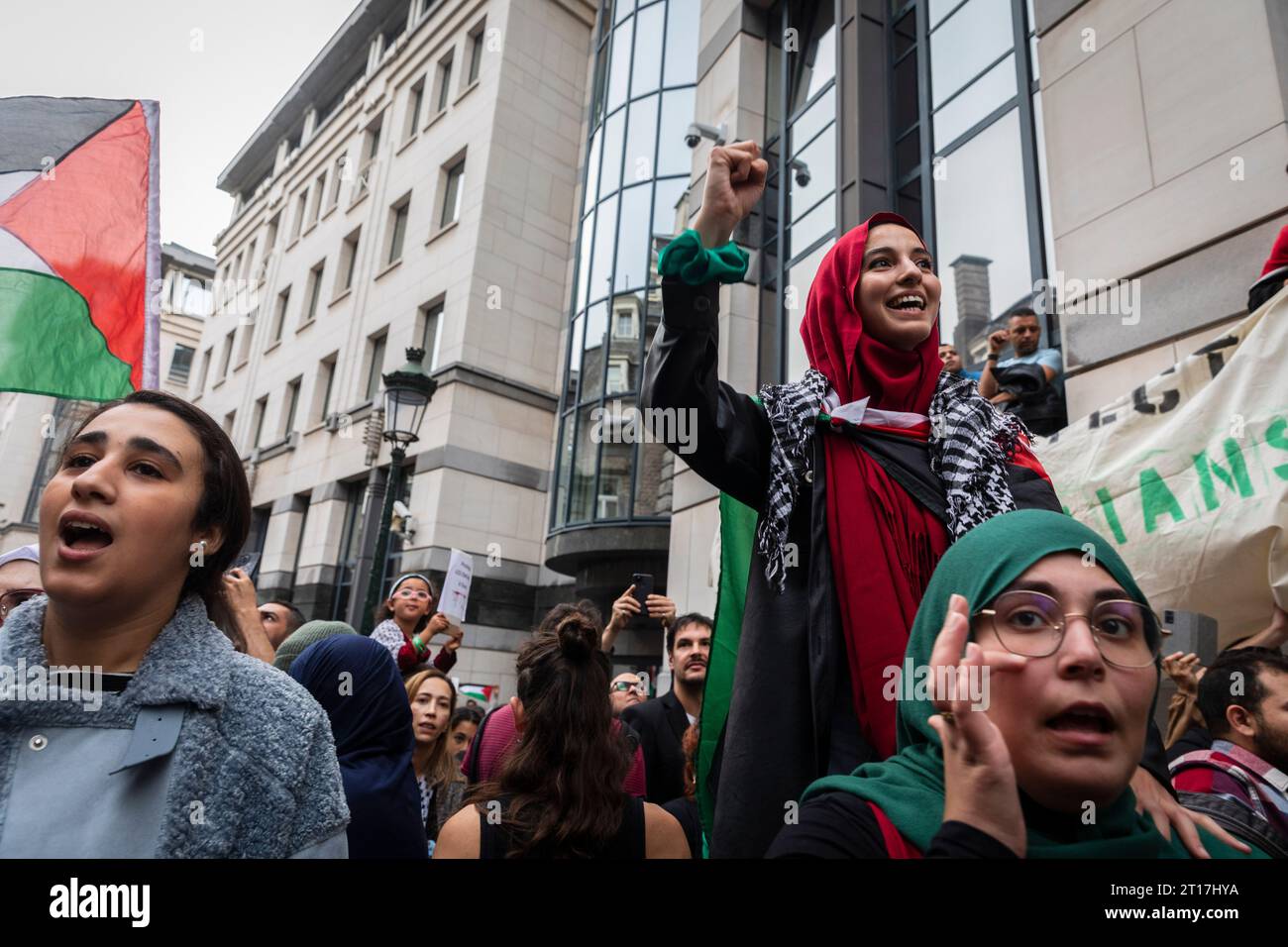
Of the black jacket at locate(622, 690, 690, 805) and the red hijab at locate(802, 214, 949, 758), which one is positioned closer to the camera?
the red hijab at locate(802, 214, 949, 758)

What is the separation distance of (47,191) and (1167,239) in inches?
241

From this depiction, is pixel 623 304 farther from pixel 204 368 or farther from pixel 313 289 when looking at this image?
pixel 204 368

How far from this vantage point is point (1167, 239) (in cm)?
473

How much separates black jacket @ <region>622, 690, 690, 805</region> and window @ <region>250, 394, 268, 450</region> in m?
21.9

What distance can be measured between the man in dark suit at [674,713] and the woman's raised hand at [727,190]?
8.48 feet

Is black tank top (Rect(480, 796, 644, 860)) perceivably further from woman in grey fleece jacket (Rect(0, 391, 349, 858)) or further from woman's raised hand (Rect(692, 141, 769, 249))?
woman's raised hand (Rect(692, 141, 769, 249))

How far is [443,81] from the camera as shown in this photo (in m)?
19.7

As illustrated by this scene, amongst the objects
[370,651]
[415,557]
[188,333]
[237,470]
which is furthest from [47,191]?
[188,333]

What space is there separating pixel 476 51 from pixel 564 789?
20.1 meters

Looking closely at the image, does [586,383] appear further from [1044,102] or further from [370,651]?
[370,651]

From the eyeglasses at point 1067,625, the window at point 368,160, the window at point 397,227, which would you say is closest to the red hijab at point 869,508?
the eyeglasses at point 1067,625

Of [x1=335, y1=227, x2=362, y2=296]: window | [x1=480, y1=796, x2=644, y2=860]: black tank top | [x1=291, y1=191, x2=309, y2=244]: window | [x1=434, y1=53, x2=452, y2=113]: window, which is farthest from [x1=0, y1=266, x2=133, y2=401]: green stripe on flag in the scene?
[x1=291, y1=191, x2=309, y2=244]: window

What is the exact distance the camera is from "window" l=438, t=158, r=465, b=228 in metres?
18.0

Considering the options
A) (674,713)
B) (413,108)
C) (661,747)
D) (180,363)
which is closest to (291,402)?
(413,108)
